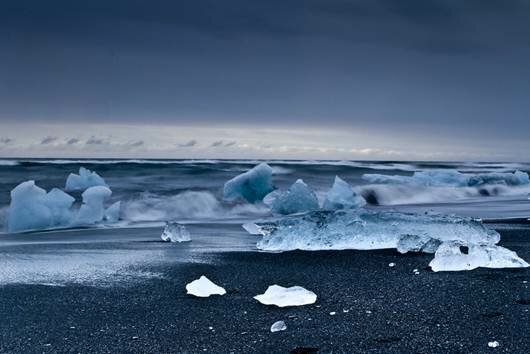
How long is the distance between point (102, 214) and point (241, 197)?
11.2ft

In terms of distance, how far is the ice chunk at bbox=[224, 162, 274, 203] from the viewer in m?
10.7

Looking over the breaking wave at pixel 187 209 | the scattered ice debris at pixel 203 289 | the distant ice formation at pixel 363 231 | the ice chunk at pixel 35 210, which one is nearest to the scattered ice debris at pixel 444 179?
the breaking wave at pixel 187 209

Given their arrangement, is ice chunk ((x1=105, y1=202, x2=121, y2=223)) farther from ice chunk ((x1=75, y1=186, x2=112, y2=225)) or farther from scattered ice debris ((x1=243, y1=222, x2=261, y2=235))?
scattered ice debris ((x1=243, y1=222, x2=261, y2=235))

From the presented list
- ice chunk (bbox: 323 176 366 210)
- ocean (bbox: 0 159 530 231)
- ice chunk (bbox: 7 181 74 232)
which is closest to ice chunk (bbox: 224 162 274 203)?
ocean (bbox: 0 159 530 231)

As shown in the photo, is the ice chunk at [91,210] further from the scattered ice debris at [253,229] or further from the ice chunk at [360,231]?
the ice chunk at [360,231]

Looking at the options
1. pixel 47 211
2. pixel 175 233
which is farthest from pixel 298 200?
pixel 47 211

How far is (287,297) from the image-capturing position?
3035 millimetres

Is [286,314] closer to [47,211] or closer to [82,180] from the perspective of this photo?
[47,211]

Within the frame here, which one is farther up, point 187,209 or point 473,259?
point 473,259

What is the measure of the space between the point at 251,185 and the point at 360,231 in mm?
5959

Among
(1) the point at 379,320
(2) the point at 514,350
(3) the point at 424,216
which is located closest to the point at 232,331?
(1) the point at 379,320

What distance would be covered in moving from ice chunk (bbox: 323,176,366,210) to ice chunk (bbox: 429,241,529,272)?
536cm

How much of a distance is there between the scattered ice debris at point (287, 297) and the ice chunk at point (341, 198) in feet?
20.3

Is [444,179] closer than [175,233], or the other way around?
[175,233]
